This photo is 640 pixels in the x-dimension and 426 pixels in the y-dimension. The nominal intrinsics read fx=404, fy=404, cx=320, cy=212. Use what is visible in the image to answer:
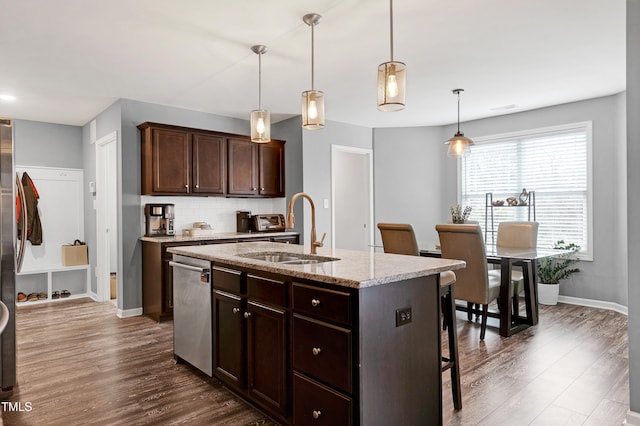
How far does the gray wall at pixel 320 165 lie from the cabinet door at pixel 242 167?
0.67m

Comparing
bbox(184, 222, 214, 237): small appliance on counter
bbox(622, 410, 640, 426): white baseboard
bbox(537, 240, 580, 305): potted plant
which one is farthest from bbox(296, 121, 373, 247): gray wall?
bbox(622, 410, 640, 426): white baseboard

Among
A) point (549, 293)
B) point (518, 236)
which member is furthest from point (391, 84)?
point (549, 293)

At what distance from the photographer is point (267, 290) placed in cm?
224

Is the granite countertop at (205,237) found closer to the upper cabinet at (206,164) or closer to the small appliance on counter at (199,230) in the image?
the small appliance on counter at (199,230)

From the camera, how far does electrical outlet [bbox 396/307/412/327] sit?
1904mm

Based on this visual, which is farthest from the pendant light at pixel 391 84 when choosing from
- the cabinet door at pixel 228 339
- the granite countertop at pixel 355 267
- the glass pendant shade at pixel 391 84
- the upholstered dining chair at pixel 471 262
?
the upholstered dining chair at pixel 471 262

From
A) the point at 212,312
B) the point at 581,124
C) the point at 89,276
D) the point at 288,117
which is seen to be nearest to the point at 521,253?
the point at 581,124

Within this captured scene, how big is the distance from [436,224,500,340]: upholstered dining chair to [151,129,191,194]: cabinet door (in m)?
2.99

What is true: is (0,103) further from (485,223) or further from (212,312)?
(485,223)

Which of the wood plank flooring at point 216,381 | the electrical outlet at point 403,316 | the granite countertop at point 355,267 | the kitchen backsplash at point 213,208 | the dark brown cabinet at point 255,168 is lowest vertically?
the wood plank flooring at point 216,381

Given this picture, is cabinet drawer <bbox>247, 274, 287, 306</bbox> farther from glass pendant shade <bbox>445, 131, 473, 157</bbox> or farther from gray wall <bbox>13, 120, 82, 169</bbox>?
gray wall <bbox>13, 120, 82, 169</bbox>

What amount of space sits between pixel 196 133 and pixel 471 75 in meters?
3.16

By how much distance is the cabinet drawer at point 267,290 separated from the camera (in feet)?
7.00

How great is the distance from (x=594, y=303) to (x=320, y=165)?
3881 mm
